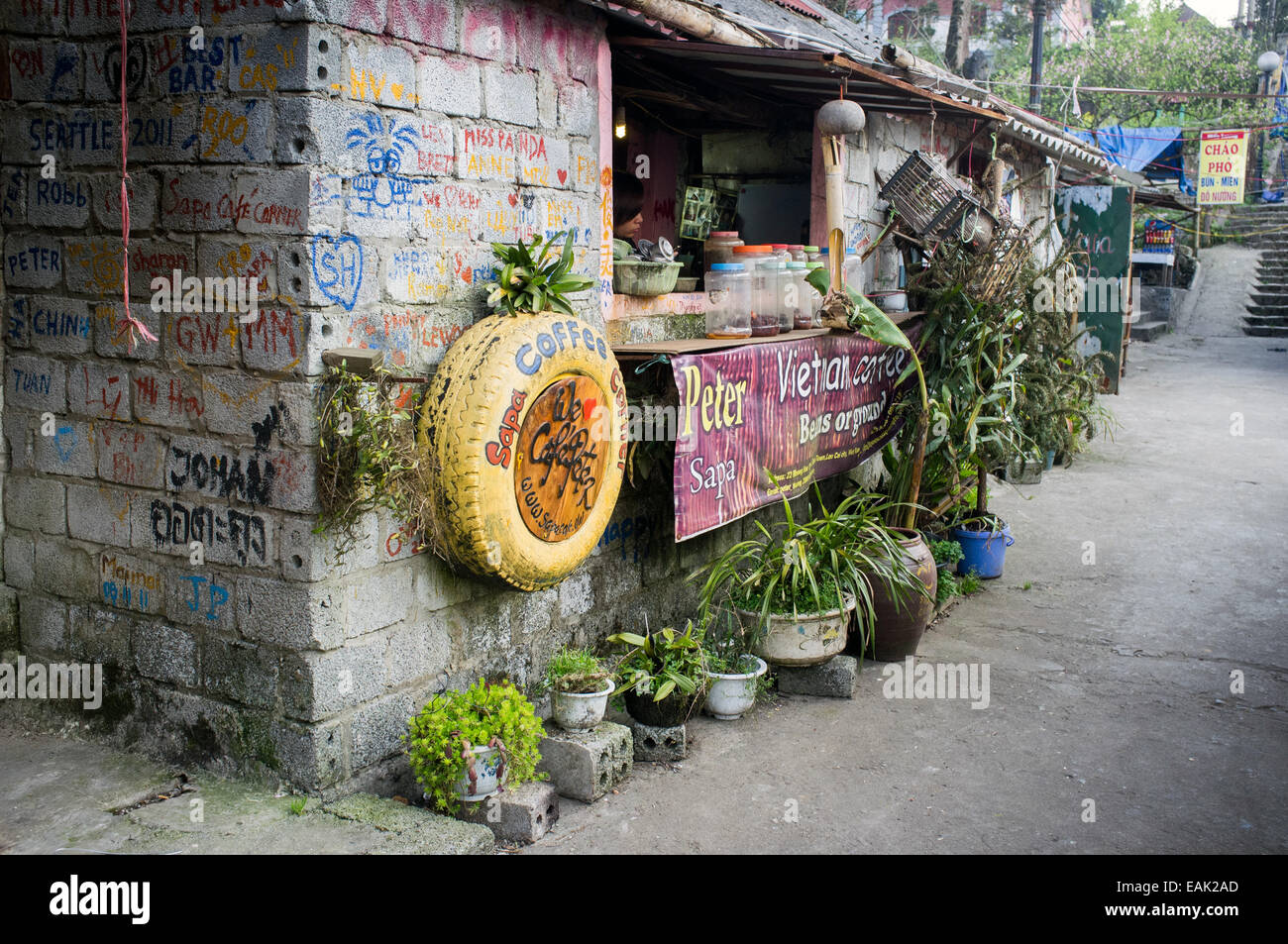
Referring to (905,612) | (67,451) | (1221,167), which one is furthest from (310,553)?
(1221,167)

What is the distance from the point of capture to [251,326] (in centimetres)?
417

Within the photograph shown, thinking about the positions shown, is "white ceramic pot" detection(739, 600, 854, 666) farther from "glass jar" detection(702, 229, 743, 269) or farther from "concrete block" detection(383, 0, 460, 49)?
"concrete block" detection(383, 0, 460, 49)

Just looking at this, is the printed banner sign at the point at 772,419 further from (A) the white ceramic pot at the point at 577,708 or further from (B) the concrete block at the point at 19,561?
(B) the concrete block at the point at 19,561

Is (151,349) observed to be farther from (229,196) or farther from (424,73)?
(424,73)

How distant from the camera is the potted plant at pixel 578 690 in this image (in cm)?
488

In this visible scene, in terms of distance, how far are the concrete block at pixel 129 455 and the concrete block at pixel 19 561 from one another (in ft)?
2.02

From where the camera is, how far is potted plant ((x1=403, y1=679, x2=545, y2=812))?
4250 mm

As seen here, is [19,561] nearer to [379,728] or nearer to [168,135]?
[379,728]

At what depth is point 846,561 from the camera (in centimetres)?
612

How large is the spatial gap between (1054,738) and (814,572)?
1.44 metres

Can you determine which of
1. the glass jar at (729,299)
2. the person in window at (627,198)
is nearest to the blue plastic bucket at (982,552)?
the glass jar at (729,299)

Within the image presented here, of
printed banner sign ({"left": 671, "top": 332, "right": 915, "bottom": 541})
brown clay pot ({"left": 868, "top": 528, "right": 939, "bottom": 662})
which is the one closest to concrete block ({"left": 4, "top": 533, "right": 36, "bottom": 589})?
printed banner sign ({"left": 671, "top": 332, "right": 915, "bottom": 541})

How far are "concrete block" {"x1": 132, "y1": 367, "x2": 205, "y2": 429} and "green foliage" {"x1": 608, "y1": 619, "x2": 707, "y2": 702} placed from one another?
7.25 feet

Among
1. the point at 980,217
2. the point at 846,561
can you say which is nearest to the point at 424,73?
the point at 846,561
